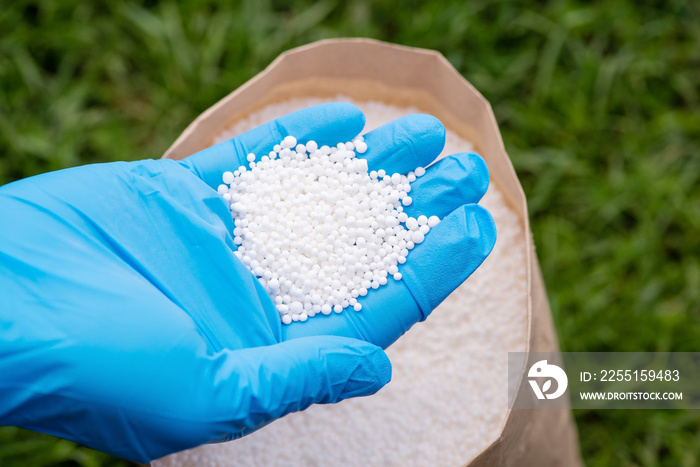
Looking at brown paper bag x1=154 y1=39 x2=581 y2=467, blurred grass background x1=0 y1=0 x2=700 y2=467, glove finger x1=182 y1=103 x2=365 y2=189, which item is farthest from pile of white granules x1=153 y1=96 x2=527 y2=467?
blurred grass background x1=0 y1=0 x2=700 y2=467

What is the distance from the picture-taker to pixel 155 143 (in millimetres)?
1519

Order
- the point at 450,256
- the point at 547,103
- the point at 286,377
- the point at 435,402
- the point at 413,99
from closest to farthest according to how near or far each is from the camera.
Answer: the point at 286,377 < the point at 450,256 < the point at 435,402 < the point at 413,99 < the point at 547,103

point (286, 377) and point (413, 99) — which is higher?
point (413, 99)

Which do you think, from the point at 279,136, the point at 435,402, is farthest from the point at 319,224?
the point at 435,402

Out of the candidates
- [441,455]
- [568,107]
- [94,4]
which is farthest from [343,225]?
[94,4]

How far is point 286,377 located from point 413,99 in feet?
2.07

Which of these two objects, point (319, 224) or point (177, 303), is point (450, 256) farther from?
point (177, 303)

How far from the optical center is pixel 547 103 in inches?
62.4

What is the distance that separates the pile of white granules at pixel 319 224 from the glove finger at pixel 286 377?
0.08 m

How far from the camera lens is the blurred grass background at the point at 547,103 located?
1.43m

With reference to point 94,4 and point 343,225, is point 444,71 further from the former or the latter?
point 94,4

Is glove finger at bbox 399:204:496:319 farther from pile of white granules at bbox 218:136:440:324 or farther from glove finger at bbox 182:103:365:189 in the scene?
glove finger at bbox 182:103:365:189

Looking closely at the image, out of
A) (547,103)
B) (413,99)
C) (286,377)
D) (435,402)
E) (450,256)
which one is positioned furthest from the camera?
(547,103)

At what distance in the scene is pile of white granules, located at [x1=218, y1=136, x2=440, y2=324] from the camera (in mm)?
869
